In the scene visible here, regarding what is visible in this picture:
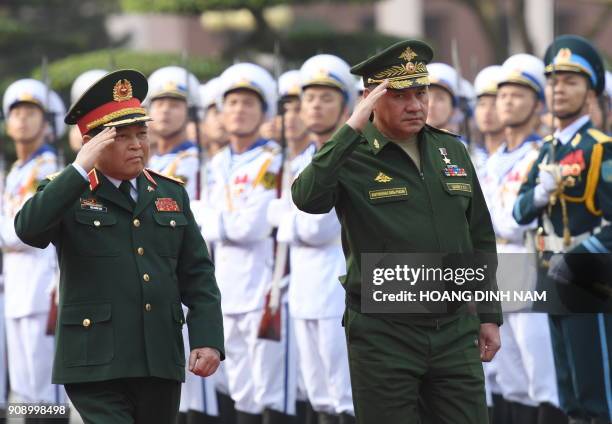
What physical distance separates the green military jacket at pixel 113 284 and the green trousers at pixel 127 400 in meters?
0.07

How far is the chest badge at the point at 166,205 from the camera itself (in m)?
7.13

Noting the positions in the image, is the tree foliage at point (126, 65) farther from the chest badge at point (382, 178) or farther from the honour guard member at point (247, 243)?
the chest badge at point (382, 178)

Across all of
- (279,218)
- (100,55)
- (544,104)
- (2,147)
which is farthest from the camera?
(100,55)

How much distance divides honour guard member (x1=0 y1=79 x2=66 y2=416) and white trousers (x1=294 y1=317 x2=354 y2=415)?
6.24 ft

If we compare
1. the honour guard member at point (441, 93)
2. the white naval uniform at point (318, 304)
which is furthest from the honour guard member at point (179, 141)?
the honour guard member at point (441, 93)

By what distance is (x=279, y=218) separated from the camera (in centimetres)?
1039

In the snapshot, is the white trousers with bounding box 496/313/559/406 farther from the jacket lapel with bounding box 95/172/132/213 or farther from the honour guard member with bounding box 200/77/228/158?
the jacket lapel with bounding box 95/172/132/213

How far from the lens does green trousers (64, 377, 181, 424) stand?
22.2 ft

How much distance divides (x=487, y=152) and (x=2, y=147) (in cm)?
374

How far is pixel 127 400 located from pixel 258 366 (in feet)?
12.2

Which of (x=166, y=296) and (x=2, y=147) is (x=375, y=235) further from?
(x=2, y=147)

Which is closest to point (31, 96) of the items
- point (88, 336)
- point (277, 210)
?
point (277, 210)

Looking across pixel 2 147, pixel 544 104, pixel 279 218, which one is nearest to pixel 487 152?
pixel 544 104

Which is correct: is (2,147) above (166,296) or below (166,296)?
above
